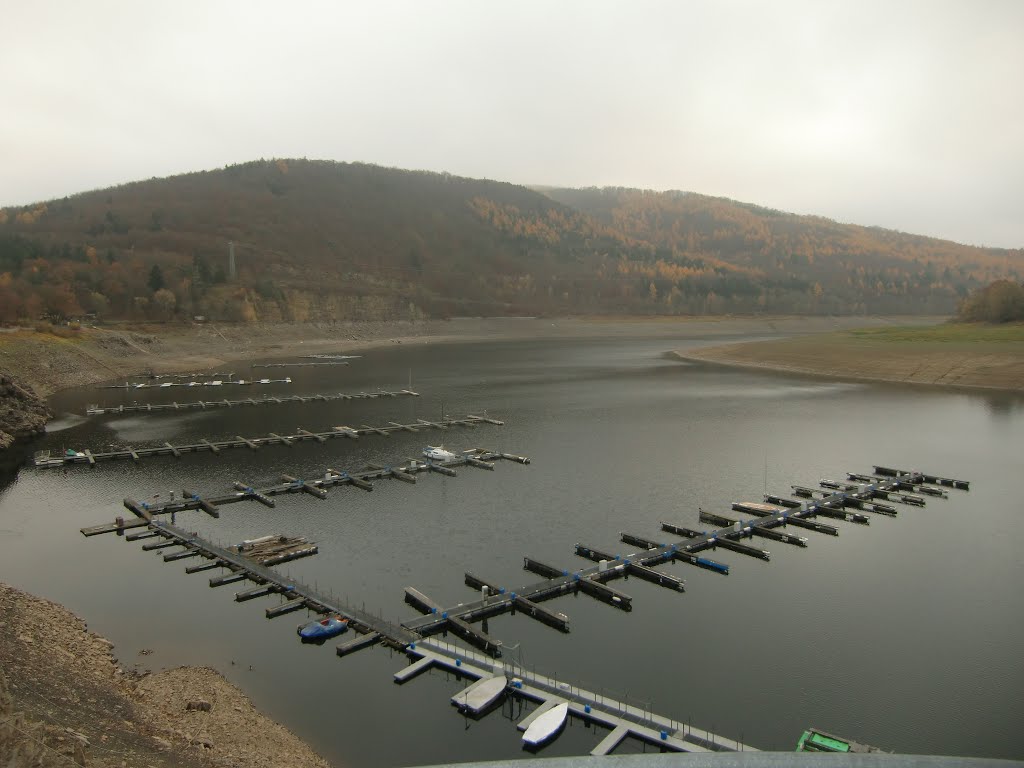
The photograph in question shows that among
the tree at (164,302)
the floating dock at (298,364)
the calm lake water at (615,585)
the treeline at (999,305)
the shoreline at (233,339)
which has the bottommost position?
the calm lake water at (615,585)

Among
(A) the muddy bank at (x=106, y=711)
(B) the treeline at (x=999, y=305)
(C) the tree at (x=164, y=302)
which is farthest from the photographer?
(C) the tree at (x=164, y=302)

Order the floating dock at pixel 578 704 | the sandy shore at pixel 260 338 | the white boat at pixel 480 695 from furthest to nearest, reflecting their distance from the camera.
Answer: the sandy shore at pixel 260 338 < the white boat at pixel 480 695 < the floating dock at pixel 578 704

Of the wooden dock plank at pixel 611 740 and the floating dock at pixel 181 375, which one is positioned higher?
the floating dock at pixel 181 375

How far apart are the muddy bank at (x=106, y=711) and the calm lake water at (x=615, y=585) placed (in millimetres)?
724

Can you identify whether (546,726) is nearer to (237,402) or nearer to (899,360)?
(237,402)

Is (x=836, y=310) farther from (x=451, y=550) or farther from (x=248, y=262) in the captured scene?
(x=451, y=550)

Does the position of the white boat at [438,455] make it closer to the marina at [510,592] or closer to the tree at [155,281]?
the marina at [510,592]

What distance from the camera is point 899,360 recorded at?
62344 millimetres

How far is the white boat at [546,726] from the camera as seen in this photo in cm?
1234

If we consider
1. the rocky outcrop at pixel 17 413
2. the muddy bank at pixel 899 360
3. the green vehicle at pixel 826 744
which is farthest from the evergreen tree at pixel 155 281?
the green vehicle at pixel 826 744

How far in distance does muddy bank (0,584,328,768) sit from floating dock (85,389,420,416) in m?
31.7

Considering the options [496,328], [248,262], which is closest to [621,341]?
[496,328]

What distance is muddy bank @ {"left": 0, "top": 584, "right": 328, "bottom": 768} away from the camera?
→ 28.5 ft

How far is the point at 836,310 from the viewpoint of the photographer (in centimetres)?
13938
